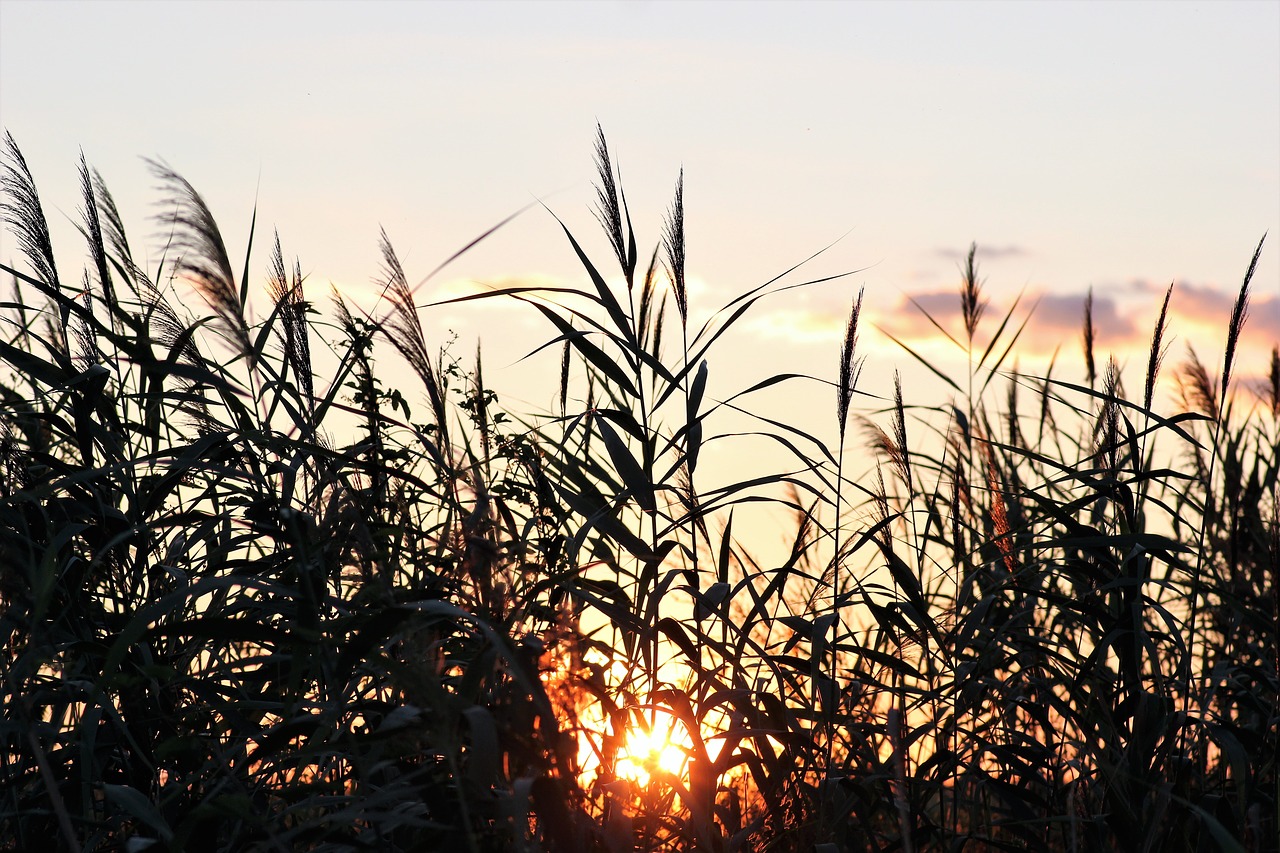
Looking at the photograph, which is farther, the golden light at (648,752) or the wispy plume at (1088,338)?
the wispy plume at (1088,338)

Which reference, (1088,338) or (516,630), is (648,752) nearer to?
(516,630)

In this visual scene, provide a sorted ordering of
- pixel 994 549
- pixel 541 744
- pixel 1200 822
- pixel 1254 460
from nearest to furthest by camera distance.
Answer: pixel 541 744
pixel 1200 822
pixel 994 549
pixel 1254 460

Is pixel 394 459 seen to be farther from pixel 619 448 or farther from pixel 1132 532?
Answer: pixel 1132 532

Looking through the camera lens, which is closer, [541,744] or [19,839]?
[541,744]

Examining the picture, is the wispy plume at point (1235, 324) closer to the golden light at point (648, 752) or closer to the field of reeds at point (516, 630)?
the field of reeds at point (516, 630)

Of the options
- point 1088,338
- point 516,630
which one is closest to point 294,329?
point 516,630

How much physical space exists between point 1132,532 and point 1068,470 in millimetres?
266

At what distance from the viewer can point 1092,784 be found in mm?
2527

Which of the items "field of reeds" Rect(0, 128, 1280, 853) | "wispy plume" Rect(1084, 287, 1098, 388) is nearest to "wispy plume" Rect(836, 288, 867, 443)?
"field of reeds" Rect(0, 128, 1280, 853)

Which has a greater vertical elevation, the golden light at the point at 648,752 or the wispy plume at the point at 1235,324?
the wispy plume at the point at 1235,324

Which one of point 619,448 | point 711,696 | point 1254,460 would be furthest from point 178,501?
point 1254,460

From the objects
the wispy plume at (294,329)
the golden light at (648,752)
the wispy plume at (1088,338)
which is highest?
the wispy plume at (1088,338)

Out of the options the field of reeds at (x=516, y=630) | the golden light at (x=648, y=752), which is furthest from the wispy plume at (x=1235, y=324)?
the golden light at (x=648, y=752)

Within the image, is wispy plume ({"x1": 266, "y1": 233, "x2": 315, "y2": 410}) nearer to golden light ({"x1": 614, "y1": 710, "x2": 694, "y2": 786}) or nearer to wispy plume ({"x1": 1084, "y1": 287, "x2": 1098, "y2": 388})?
golden light ({"x1": 614, "y1": 710, "x2": 694, "y2": 786})
